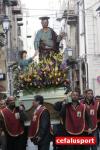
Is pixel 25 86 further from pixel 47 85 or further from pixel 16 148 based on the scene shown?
pixel 16 148

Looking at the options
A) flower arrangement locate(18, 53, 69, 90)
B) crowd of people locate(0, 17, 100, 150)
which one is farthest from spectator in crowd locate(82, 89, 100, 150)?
Answer: crowd of people locate(0, 17, 100, 150)

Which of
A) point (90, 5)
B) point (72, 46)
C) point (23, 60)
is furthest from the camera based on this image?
point (72, 46)

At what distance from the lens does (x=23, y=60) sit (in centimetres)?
1438

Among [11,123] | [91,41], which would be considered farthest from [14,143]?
Result: [91,41]

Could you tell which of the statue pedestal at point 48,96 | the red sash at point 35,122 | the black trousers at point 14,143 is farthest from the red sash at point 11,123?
the red sash at point 35,122

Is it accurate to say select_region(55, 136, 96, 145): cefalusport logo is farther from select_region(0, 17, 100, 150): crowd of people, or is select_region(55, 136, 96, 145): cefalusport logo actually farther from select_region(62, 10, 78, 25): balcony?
select_region(62, 10, 78, 25): balcony

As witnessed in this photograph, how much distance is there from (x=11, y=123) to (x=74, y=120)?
4.69 feet

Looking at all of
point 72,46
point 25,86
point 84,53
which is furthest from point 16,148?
point 72,46

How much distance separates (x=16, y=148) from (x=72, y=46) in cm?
3388

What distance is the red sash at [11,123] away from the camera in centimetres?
1298

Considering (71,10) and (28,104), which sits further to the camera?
(71,10)

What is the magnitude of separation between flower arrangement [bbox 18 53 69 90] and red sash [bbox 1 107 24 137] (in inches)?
38.0

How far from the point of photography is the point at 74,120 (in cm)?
1262

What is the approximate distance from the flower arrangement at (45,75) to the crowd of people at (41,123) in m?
0.66
